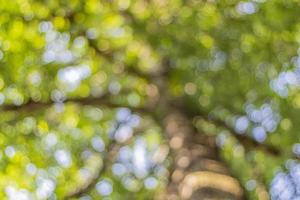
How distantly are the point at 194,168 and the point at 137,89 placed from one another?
6.32 ft

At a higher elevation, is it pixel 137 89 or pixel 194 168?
pixel 194 168

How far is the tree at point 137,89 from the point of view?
191 inches

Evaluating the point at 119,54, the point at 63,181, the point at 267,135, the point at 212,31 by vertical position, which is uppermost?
the point at 212,31

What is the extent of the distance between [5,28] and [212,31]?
1.94 m

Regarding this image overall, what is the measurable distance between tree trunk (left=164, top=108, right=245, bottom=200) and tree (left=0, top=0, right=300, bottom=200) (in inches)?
9.8

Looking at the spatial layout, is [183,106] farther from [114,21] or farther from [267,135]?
[114,21]

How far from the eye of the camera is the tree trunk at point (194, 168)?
338 cm

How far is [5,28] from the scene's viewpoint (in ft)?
16.6

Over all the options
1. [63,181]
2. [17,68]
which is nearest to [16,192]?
[63,181]

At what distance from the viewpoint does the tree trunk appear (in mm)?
3379

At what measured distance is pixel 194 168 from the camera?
3688mm

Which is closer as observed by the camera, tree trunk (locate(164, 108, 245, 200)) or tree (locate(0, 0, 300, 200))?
tree trunk (locate(164, 108, 245, 200))

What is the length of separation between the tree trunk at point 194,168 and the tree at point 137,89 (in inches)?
9.8

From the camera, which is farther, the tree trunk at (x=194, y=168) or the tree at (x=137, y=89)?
the tree at (x=137, y=89)
